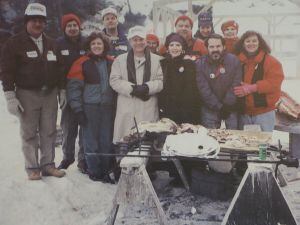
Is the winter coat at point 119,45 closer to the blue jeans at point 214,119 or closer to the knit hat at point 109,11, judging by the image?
the knit hat at point 109,11

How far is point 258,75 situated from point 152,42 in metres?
1.02

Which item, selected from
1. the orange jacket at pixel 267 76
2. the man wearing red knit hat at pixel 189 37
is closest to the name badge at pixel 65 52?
the man wearing red knit hat at pixel 189 37

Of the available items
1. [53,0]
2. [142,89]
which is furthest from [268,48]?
[53,0]

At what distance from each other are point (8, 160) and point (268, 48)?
2.40 m

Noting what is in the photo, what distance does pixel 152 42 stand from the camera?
Answer: 11.2 feet

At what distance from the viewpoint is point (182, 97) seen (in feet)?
10.2

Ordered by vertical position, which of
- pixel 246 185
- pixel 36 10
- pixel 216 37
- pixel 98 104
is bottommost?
pixel 246 185

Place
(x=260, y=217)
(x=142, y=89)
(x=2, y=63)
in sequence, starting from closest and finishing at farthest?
1. (x=260, y=217)
2. (x=2, y=63)
3. (x=142, y=89)

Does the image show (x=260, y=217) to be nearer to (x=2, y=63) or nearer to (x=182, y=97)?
(x=182, y=97)

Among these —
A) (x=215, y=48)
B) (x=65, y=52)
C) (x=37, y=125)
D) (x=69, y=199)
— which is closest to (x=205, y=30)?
(x=215, y=48)

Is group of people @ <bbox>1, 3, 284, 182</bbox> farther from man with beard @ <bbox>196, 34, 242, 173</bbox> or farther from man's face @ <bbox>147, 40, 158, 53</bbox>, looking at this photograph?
man's face @ <bbox>147, 40, 158, 53</bbox>

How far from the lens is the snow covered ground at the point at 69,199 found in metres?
2.54

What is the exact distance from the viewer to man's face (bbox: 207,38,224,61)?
3.04 m

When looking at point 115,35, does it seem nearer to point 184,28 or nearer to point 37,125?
point 184,28
